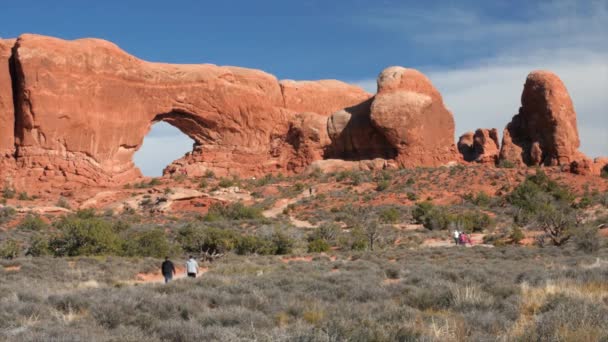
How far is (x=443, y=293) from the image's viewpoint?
8.68m

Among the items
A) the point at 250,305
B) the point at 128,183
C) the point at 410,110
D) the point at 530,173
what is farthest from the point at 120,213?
the point at 250,305

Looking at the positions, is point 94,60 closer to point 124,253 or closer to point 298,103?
point 298,103

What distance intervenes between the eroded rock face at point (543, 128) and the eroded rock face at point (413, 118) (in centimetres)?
461

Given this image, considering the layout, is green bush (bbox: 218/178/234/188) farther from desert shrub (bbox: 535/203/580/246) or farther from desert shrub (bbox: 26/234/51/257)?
desert shrub (bbox: 535/203/580/246)

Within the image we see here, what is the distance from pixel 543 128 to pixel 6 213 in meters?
32.3

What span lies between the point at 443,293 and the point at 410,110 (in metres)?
33.1

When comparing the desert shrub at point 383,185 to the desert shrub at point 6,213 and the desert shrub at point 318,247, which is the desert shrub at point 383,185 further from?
the desert shrub at point 6,213

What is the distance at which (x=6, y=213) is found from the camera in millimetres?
30766

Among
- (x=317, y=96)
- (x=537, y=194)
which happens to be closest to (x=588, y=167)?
(x=537, y=194)

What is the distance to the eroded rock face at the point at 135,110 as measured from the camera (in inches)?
1467

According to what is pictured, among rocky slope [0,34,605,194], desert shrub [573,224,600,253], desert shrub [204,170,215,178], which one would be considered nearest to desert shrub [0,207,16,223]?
rocky slope [0,34,605,194]

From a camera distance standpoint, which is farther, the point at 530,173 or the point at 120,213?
the point at 530,173

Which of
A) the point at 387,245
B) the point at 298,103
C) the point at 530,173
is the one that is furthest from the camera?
the point at 298,103

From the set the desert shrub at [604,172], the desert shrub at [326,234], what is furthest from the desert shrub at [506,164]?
the desert shrub at [326,234]
